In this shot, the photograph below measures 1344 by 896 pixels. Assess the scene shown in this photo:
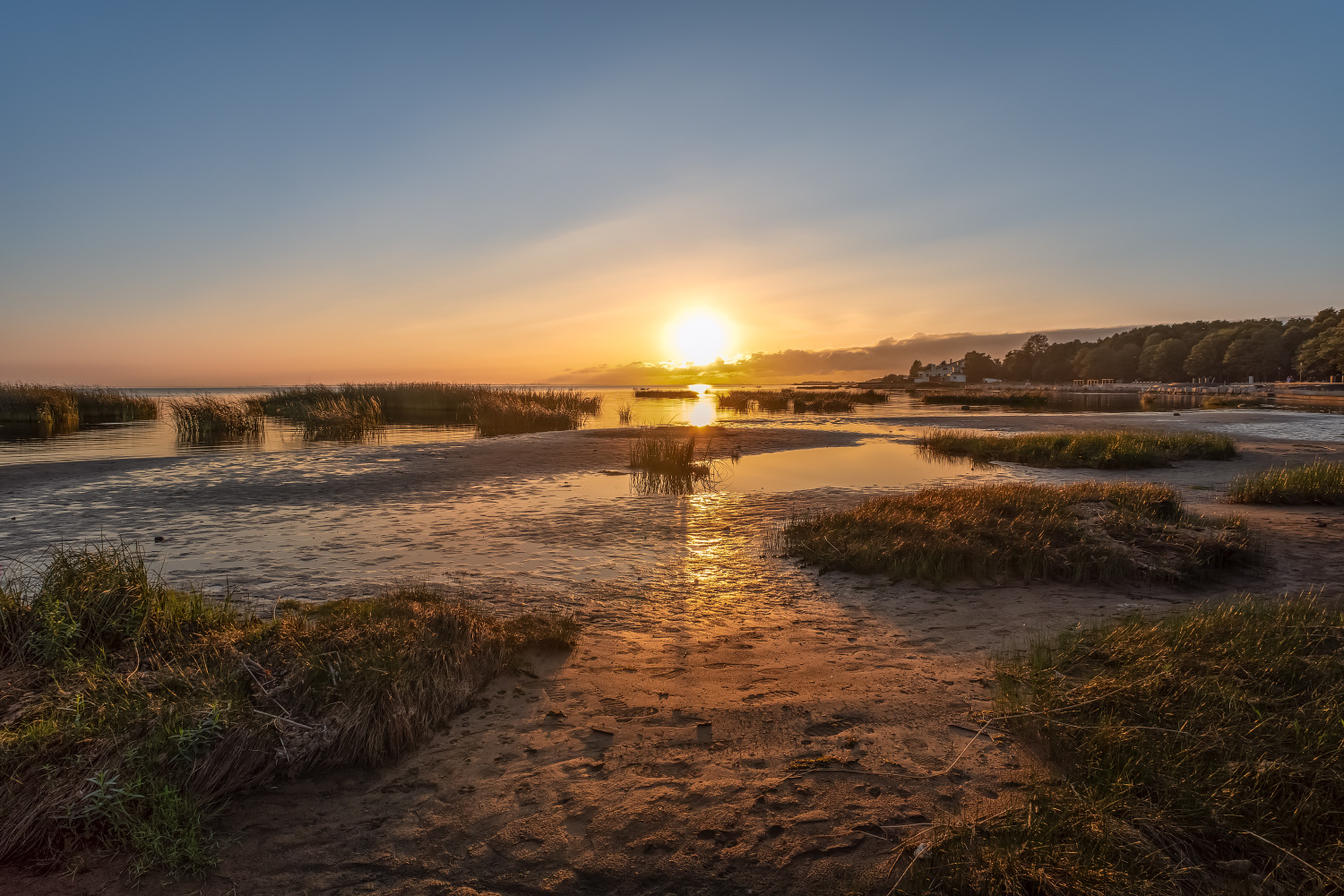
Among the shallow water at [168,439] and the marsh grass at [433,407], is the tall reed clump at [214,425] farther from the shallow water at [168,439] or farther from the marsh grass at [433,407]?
the marsh grass at [433,407]

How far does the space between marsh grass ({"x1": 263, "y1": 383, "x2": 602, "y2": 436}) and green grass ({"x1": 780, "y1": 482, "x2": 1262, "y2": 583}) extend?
86.7 feet

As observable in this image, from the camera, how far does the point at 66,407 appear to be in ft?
130

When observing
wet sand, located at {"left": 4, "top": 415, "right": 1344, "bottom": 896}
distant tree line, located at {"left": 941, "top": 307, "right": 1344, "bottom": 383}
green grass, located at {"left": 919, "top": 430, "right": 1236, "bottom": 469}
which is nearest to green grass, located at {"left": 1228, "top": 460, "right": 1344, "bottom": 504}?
wet sand, located at {"left": 4, "top": 415, "right": 1344, "bottom": 896}

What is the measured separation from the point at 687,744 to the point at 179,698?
11.7 ft

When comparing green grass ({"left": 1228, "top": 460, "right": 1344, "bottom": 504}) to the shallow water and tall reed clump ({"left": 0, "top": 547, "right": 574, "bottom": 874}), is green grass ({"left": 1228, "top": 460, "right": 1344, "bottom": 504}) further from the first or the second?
the shallow water

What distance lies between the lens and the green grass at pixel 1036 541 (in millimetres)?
8695

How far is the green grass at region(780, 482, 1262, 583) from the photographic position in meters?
8.70

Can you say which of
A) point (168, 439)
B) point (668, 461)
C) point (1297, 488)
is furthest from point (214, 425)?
point (1297, 488)

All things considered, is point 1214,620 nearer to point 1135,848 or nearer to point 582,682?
point 1135,848

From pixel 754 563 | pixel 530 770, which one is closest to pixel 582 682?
pixel 530 770

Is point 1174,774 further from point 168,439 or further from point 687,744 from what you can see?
point 168,439

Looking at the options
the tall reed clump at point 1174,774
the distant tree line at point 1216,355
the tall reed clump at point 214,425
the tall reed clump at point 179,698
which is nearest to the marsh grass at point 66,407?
the tall reed clump at point 214,425

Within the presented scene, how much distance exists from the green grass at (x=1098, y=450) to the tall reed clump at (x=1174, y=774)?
57.5 ft

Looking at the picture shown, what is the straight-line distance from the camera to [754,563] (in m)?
9.94
